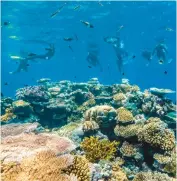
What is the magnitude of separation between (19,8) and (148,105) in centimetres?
2566

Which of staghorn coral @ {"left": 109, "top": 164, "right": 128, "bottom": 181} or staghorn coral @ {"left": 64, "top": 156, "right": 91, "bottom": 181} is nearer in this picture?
staghorn coral @ {"left": 64, "top": 156, "right": 91, "bottom": 181}

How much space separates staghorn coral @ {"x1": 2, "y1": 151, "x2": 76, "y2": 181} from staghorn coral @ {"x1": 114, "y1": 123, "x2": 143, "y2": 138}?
3.12 metres

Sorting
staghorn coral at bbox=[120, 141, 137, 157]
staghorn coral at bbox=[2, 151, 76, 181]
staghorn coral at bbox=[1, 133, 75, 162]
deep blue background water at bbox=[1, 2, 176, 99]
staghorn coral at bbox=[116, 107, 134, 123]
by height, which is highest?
deep blue background water at bbox=[1, 2, 176, 99]

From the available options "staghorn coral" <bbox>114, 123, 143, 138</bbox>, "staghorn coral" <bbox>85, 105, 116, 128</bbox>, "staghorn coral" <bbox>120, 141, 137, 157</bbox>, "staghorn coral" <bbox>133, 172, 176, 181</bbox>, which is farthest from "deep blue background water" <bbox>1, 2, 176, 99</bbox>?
"staghorn coral" <bbox>133, 172, 176, 181</bbox>

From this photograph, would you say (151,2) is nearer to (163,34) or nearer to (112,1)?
(112,1)

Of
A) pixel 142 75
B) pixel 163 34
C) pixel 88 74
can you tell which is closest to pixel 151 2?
pixel 163 34

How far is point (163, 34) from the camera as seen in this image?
50875 mm

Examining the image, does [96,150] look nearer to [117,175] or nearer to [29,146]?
[117,175]

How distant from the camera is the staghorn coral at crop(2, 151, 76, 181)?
4707 millimetres

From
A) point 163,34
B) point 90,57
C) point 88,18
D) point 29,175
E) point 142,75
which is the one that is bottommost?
point 29,175

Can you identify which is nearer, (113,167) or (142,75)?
(113,167)

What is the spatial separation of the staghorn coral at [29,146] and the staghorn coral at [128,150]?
7.40 ft

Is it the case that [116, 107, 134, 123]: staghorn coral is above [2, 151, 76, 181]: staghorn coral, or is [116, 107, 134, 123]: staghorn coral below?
above

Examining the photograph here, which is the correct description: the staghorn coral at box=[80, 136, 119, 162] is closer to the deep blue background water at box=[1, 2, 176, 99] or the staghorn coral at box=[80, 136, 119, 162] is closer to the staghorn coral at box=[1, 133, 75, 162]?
the staghorn coral at box=[1, 133, 75, 162]
